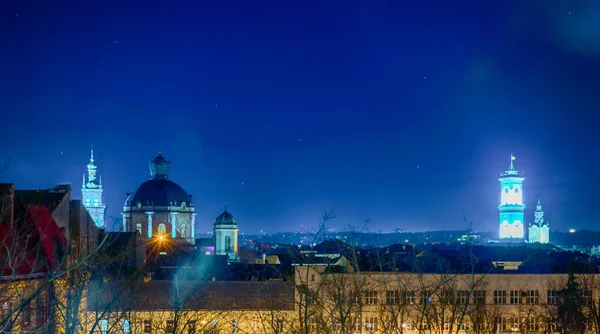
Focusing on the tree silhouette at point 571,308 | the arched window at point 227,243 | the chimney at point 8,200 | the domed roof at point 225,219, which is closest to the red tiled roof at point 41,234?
the chimney at point 8,200

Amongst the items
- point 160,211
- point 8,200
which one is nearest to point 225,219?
point 160,211

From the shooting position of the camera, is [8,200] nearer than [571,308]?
Yes

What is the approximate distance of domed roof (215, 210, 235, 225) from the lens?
12086cm

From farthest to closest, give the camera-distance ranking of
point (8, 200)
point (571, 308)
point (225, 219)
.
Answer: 1. point (225, 219)
2. point (571, 308)
3. point (8, 200)

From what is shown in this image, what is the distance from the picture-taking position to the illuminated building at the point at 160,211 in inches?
4690

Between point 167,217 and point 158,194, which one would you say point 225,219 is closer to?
point 167,217

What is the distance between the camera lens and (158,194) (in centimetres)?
12294

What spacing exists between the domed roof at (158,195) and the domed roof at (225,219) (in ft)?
22.5

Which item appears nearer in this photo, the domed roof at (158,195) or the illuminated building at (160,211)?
the illuminated building at (160,211)

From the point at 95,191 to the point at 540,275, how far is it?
12478cm

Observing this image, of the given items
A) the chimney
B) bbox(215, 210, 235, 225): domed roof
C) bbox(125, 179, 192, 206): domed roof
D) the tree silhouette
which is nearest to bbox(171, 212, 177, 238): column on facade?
bbox(125, 179, 192, 206): domed roof

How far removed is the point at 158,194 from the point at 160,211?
3414mm

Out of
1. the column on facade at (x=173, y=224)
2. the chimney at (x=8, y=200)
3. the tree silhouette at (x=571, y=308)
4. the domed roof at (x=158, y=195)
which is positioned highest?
the domed roof at (x=158, y=195)

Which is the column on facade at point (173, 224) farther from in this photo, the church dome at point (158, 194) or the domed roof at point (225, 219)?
the domed roof at point (225, 219)
